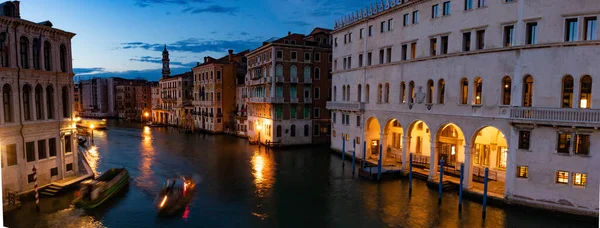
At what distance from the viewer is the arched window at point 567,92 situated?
14.6 m

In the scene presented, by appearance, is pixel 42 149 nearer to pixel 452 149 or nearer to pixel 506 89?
pixel 506 89

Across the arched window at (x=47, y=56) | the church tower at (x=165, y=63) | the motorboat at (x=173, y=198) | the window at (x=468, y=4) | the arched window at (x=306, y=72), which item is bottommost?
the motorboat at (x=173, y=198)

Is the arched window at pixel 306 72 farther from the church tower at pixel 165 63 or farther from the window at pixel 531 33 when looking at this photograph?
A: the church tower at pixel 165 63

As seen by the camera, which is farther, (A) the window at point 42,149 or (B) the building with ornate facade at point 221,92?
(B) the building with ornate facade at point 221,92

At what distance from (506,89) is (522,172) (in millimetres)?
3733

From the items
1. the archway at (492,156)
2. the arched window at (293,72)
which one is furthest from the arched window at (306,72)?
the archway at (492,156)

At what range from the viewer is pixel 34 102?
16812 millimetres

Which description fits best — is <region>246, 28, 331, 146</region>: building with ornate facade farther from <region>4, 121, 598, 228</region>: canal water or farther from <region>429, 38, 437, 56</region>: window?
<region>429, 38, 437, 56</region>: window

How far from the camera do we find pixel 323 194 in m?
19.2

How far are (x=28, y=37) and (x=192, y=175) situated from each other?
11471 millimetres

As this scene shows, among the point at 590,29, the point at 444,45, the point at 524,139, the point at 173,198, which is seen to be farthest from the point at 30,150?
the point at 590,29

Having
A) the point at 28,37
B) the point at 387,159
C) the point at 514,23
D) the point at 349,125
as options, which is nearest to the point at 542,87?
the point at 514,23

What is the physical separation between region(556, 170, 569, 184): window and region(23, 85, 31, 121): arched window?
2330 cm

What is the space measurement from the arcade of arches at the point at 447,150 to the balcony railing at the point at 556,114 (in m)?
2.36
